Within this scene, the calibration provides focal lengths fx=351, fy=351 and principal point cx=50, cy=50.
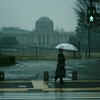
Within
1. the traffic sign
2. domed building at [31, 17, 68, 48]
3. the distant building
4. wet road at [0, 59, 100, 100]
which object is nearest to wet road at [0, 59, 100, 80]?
wet road at [0, 59, 100, 100]

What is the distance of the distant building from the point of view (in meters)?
155

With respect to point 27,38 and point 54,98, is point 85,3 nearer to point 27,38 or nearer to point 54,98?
point 54,98

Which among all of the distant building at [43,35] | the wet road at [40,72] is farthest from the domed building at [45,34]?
the wet road at [40,72]

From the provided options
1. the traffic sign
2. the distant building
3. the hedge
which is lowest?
the hedge

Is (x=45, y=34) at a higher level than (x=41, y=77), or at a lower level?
higher

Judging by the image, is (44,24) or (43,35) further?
(44,24)

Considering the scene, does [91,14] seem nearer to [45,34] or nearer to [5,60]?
[5,60]

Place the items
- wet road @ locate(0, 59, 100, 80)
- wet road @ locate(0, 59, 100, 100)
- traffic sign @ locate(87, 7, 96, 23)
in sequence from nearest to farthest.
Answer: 1. wet road @ locate(0, 59, 100, 100)
2. wet road @ locate(0, 59, 100, 80)
3. traffic sign @ locate(87, 7, 96, 23)

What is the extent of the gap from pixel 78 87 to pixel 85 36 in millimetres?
103763

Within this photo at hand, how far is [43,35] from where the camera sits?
16300 cm

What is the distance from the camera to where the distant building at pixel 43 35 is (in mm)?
155125

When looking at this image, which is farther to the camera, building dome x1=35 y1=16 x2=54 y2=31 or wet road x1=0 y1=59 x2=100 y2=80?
building dome x1=35 y1=16 x2=54 y2=31

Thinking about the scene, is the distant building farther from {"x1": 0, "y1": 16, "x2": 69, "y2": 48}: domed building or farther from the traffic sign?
the traffic sign

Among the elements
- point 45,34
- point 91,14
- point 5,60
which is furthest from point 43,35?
point 91,14
